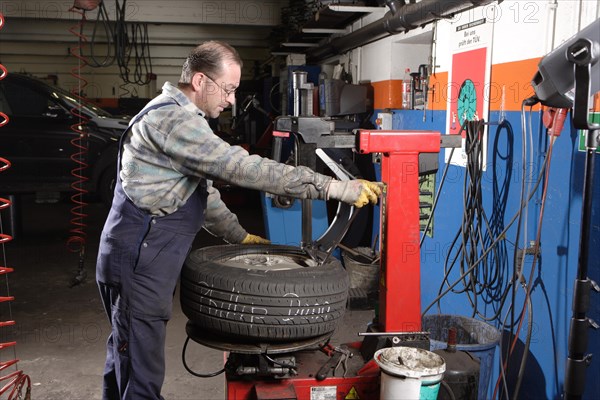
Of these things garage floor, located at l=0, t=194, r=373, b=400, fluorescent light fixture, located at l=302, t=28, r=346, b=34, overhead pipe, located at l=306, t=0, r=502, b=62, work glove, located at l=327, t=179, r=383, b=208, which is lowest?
garage floor, located at l=0, t=194, r=373, b=400

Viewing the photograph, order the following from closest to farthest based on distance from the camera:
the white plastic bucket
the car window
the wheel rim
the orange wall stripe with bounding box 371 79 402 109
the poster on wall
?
the white plastic bucket < the wheel rim < the poster on wall < the orange wall stripe with bounding box 371 79 402 109 < the car window

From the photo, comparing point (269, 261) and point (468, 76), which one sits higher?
point (468, 76)

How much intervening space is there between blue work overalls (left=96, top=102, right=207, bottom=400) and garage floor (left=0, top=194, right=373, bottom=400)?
1.03 metres

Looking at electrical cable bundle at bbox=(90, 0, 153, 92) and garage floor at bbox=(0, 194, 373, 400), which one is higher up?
electrical cable bundle at bbox=(90, 0, 153, 92)

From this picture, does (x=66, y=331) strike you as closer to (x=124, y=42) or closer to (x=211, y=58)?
(x=211, y=58)

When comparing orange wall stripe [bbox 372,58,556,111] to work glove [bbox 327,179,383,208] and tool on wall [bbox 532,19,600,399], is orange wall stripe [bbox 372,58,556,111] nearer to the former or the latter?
tool on wall [bbox 532,19,600,399]

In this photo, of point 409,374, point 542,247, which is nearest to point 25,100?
point 542,247

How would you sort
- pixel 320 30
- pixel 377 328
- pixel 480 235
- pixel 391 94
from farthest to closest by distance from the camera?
1. pixel 320 30
2. pixel 391 94
3. pixel 480 235
4. pixel 377 328

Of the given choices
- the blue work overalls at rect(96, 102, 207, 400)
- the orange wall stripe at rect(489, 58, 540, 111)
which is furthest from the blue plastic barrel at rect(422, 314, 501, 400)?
the blue work overalls at rect(96, 102, 207, 400)

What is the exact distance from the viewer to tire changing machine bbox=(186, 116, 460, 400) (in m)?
2.13

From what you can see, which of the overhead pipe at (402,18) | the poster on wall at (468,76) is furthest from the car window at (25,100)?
the poster on wall at (468,76)

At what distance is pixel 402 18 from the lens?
4199 mm

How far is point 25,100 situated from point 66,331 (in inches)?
134

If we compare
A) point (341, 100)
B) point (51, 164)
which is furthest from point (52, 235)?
point (341, 100)
